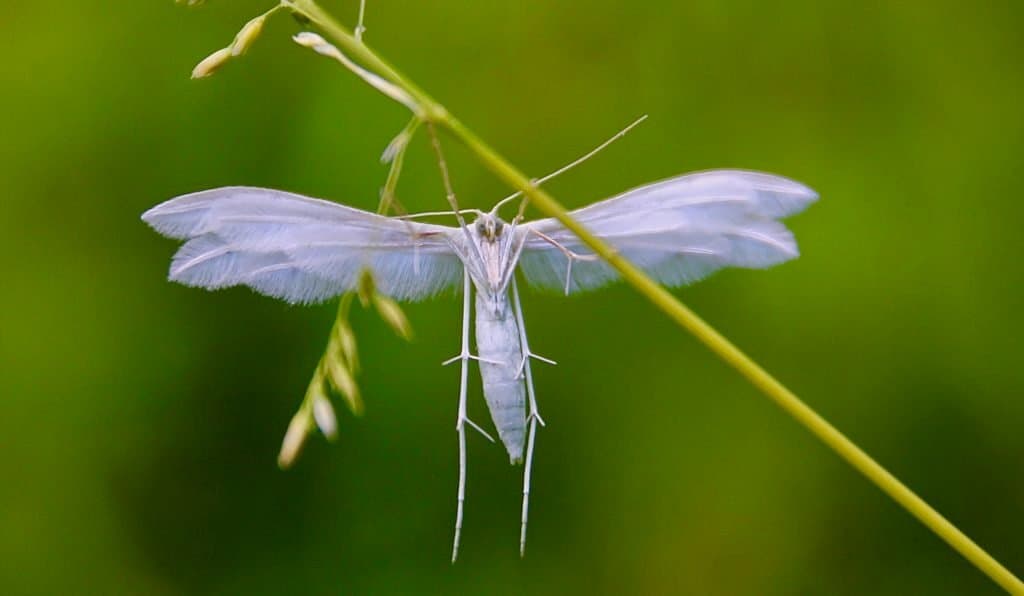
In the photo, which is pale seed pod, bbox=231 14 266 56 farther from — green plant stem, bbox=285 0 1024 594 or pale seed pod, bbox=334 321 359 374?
pale seed pod, bbox=334 321 359 374

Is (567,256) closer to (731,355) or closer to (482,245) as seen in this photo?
(482,245)

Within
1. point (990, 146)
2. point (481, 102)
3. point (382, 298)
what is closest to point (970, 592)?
point (990, 146)

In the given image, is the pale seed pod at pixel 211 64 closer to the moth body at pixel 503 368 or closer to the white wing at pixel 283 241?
the white wing at pixel 283 241

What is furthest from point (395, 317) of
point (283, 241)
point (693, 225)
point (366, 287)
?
point (693, 225)

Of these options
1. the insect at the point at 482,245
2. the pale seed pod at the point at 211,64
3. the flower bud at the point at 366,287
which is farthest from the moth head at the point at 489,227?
the pale seed pod at the point at 211,64

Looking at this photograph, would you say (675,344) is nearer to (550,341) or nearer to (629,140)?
(550,341)

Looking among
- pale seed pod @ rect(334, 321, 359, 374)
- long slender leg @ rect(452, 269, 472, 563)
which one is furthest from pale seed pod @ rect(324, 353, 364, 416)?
long slender leg @ rect(452, 269, 472, 563)

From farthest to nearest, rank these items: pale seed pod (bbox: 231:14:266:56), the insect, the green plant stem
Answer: the insect, pale seed pod (bbox: 231:14:266:56), the green plant stem
